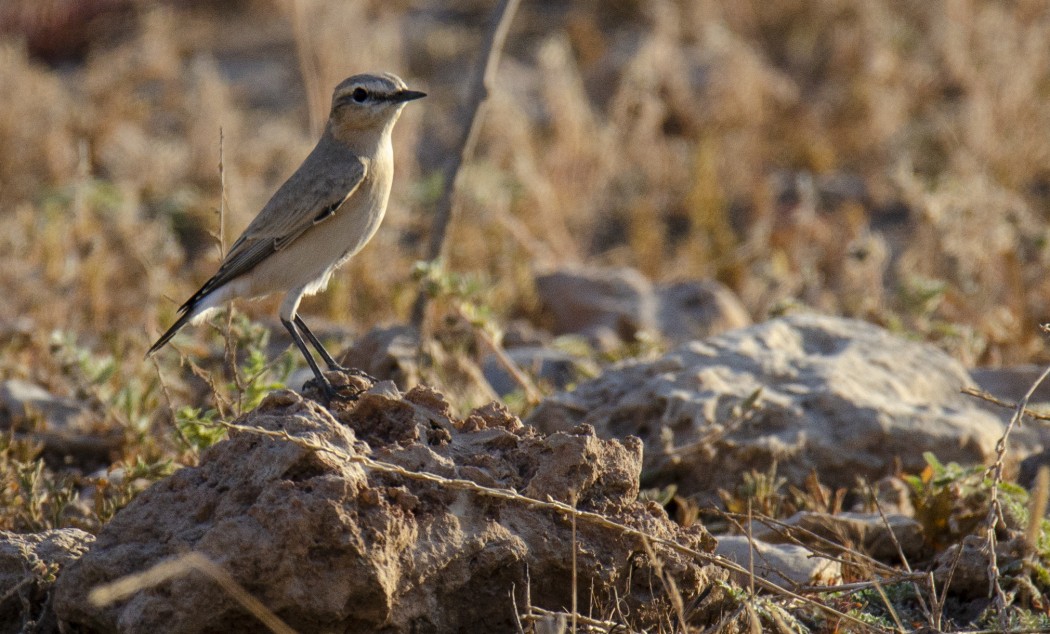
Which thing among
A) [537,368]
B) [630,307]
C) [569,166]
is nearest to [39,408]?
[537,368]

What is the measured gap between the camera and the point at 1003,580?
434 centimetres

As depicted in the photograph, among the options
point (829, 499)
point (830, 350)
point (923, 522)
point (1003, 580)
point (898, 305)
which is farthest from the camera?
point (898, 305)

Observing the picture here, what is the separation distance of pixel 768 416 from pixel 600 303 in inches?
104

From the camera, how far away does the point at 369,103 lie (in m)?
5.54

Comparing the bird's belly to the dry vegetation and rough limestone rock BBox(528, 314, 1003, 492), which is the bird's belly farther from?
rough limestone rock BBox(528, 314, 1003, 492)

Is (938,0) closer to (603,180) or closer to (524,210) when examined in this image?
(603,180)

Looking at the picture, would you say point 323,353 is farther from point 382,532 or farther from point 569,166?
point 569,166

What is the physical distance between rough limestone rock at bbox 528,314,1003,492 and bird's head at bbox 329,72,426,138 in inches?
59.0

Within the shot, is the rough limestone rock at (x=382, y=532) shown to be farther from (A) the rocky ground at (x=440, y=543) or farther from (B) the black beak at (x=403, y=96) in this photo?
(B) the black beak at (x=403, y=96)

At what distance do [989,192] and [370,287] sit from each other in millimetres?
4546

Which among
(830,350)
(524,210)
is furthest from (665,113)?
(830,350)

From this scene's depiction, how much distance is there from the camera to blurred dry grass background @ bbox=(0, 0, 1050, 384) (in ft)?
26.2

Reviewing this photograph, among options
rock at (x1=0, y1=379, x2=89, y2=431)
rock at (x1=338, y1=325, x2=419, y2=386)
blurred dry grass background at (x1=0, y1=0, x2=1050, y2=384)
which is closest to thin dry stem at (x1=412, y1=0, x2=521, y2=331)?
rock at (x1=338, y1=325, x2=419, y2=386)

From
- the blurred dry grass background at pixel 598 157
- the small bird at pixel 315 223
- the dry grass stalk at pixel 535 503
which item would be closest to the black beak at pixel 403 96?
the small bird at pixel 315 223
